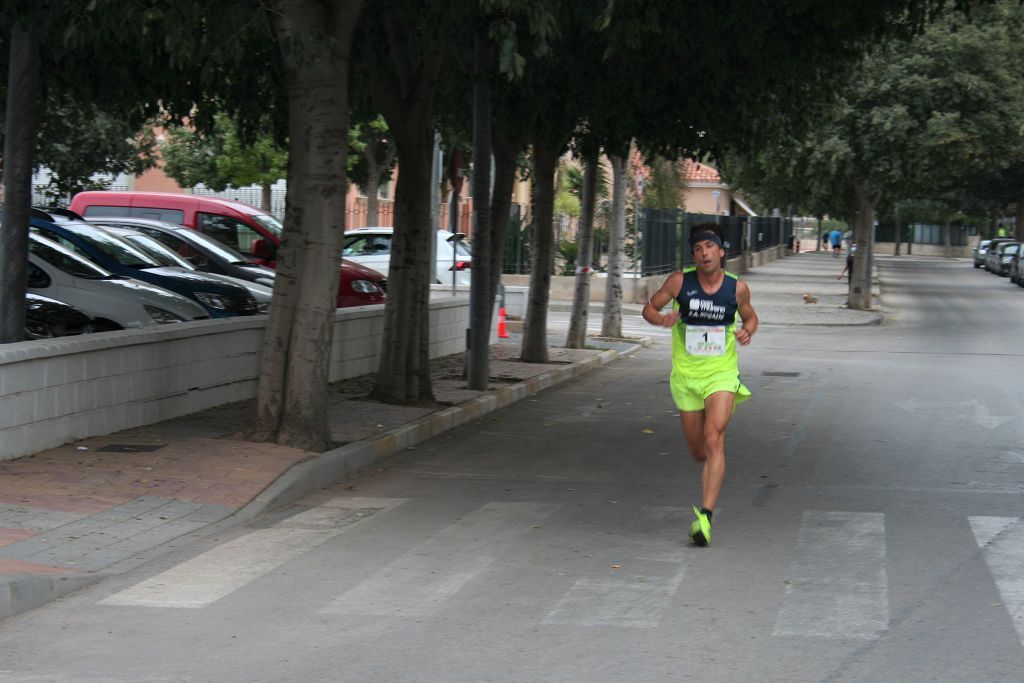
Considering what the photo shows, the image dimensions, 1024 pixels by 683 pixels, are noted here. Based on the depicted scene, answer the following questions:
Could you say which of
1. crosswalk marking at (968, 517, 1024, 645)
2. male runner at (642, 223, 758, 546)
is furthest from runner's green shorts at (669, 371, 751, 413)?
crosswalk marking at (968, 517, 1024, 645)

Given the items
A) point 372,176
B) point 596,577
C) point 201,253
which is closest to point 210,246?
point 201,253

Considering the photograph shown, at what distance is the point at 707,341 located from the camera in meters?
8.20

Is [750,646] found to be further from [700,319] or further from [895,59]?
[895,59]

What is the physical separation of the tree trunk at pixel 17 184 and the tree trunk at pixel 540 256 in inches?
342

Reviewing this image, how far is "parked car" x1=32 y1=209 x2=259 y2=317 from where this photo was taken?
54.5 ft

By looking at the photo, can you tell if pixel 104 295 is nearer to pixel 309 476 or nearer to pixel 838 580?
pixel 309 476

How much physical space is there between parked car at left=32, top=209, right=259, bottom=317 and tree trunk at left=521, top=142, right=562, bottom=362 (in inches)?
177

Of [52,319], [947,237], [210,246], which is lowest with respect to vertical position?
[52,319]

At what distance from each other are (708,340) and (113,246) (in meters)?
11.3

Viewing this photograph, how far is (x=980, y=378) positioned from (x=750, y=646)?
1449 centimetres

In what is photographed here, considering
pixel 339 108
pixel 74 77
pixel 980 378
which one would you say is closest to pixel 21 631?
pixel 339 108

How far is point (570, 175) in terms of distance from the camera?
3762 centimetres

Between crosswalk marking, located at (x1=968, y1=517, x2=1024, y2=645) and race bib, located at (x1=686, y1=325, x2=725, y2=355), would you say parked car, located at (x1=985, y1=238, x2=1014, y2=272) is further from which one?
race bib, located at (x1=686, y1=325, x2=725, y2=355)

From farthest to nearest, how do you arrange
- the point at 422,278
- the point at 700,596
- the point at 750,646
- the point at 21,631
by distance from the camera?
the point at 422,278 → the point at 700,596 → the point at 21,631 → the point at 750,646
